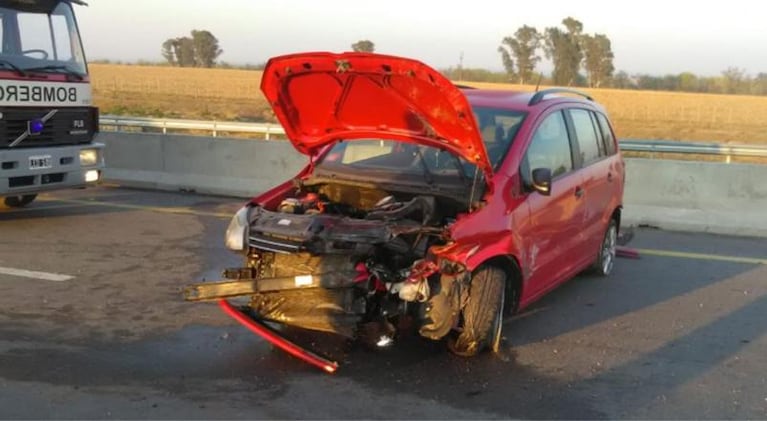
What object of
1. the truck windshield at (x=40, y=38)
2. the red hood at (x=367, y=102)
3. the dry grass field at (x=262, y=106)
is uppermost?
the truck windshield at (x=40, y=38)

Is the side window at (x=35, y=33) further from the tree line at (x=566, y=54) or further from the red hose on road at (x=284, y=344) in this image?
the tree line at (x=566, y=54)

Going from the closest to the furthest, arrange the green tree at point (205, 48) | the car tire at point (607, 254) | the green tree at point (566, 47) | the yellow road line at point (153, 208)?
the car tire at point (607, 254)
the yellow road line at point (153, 208)
the green tree at point (566, 47)
the green tree at point (205, 48)

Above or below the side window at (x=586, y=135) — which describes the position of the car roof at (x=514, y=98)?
above

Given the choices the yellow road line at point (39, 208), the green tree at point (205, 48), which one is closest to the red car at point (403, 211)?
the yellow road line at point (39, 208)

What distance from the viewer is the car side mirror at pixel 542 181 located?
5586 millimetres

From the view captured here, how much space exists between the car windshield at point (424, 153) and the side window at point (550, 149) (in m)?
0.19

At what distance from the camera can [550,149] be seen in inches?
246

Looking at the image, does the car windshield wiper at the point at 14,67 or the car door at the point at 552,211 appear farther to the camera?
the car windshield wiper at the point at 14,67

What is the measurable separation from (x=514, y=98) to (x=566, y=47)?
82818mm

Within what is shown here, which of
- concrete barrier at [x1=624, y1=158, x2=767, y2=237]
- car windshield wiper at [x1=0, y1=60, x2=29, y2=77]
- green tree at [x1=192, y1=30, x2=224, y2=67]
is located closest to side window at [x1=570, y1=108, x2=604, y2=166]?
concrete barrier at [x1=624, y1=158, x2=767, y2=237]

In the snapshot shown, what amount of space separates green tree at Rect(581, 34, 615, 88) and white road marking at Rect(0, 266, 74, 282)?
282 feet

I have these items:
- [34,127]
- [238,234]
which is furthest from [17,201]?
[238,234]

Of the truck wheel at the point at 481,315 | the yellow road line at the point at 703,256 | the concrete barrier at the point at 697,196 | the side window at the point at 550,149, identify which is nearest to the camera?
the truck wheel at the point at 481,315

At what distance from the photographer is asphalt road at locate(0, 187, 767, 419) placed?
4.47m
